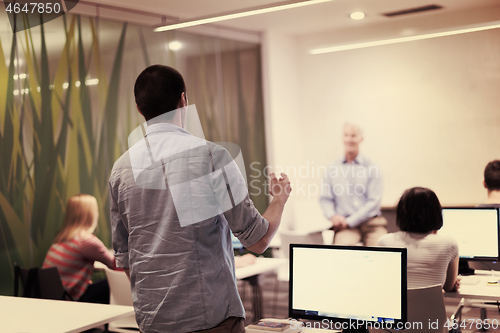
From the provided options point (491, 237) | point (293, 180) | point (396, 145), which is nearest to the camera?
point (491, 237)

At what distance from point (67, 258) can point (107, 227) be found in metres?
1.21

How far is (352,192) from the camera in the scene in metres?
5.97

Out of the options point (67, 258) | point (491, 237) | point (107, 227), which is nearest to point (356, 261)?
point (491, 237)

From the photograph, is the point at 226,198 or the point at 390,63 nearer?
the point at 226,198

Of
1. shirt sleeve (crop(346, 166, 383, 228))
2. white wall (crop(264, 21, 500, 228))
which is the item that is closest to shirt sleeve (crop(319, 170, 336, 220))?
shirt sleeve (crop(346, 166, 383, 228))

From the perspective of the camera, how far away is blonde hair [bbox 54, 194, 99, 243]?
3.93 meters

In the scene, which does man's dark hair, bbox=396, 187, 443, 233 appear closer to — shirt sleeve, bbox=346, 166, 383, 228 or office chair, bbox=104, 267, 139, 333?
office chair, bbox=104, 267, 139, 333

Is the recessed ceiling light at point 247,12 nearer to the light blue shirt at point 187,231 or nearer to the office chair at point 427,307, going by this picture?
Answer: the office chair at point 427,307

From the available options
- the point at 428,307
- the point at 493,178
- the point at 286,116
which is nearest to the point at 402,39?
the point at 286,116

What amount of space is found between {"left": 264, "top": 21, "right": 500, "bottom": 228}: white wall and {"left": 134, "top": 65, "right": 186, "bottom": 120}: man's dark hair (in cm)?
557

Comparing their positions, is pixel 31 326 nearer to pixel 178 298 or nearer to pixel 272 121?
pixel 178 298

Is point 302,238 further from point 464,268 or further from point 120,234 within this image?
point 120,234

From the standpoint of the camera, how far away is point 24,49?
14.5ft

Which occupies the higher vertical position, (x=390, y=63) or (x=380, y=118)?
(x=390, y=63)
